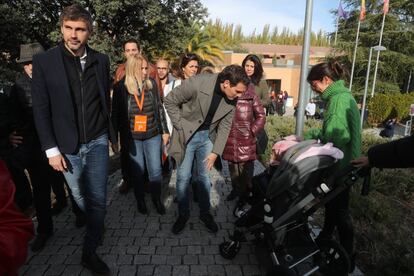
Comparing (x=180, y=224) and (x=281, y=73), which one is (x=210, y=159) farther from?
(x=281, y=73)

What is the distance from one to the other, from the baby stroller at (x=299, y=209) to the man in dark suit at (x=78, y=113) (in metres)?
1.53

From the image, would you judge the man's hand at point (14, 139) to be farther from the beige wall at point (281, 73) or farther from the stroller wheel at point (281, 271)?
the beige wall at point (281, 73)

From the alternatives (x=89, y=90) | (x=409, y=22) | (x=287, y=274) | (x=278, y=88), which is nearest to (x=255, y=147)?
(x=287, y=274)

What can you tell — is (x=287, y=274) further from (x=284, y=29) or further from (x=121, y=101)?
(x=284, y=29)

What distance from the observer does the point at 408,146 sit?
7.02 ft

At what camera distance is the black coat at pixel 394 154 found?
2146mm

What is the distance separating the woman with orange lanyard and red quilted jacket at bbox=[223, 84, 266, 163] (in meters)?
0.87

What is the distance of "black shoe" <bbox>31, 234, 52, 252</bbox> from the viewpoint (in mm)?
3398

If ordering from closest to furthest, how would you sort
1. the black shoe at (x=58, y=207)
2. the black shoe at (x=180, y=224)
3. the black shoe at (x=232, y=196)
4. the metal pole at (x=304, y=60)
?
1. the black shoe at (x=180, y=224)
2. the black shoe at (x=58, y=207)
3. the black shoe at (x=232, y=196)
4. the metal pole at (x=304, y=60)

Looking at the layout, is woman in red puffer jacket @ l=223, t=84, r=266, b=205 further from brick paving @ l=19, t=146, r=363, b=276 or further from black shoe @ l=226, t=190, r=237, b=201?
brick paving @ l=19, t=146, r=363, b=276

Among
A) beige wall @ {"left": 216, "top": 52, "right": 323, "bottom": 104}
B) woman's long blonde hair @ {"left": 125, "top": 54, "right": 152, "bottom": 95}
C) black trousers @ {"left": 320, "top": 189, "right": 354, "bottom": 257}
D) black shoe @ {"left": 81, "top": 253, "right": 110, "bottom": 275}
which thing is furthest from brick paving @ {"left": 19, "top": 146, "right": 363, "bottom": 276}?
beige wall @ {"left": 216, "top": 52, "right": 323, "bottom": 104}

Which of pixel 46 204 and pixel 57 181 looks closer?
pixel 46 204

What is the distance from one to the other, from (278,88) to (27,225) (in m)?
38.5

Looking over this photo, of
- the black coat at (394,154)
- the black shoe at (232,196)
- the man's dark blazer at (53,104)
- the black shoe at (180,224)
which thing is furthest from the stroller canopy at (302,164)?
the black shoe at (232,196)
